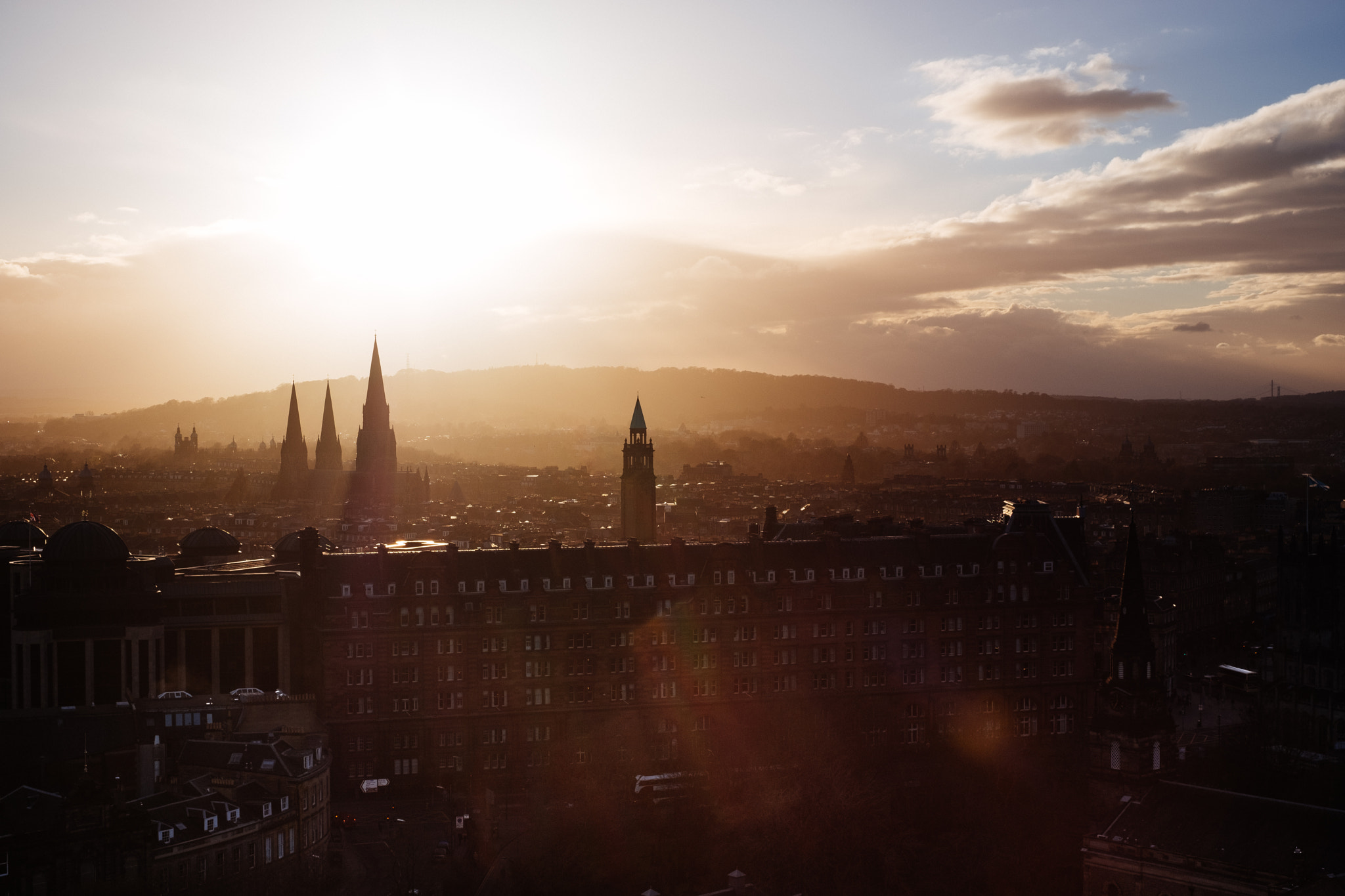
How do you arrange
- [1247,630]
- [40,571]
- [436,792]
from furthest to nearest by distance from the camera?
[1247,630] → [40,571] → [436,792]

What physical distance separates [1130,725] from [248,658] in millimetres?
48218

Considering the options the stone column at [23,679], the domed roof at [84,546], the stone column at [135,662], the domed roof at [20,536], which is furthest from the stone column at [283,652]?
the domed roof at [20,536]

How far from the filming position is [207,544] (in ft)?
317

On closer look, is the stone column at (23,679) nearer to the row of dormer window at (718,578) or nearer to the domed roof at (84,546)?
the domed roof at (84,546)

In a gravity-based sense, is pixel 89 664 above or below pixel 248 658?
above

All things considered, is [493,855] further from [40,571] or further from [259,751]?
[40,571]

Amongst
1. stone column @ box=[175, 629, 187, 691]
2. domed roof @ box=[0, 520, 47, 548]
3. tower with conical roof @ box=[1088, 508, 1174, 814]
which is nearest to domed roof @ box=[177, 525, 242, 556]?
domed roof @ box=[0, 520, 47, 548]

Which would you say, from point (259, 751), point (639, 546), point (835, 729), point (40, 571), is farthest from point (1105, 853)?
point (40, 571)

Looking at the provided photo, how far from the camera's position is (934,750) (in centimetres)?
7869

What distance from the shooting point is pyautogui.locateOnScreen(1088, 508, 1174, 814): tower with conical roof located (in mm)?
59594

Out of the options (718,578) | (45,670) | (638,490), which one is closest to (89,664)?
(45,670)

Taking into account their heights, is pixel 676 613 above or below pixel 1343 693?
above

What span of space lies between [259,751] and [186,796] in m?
4.04

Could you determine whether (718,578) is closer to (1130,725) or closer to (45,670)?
(1130,725)
